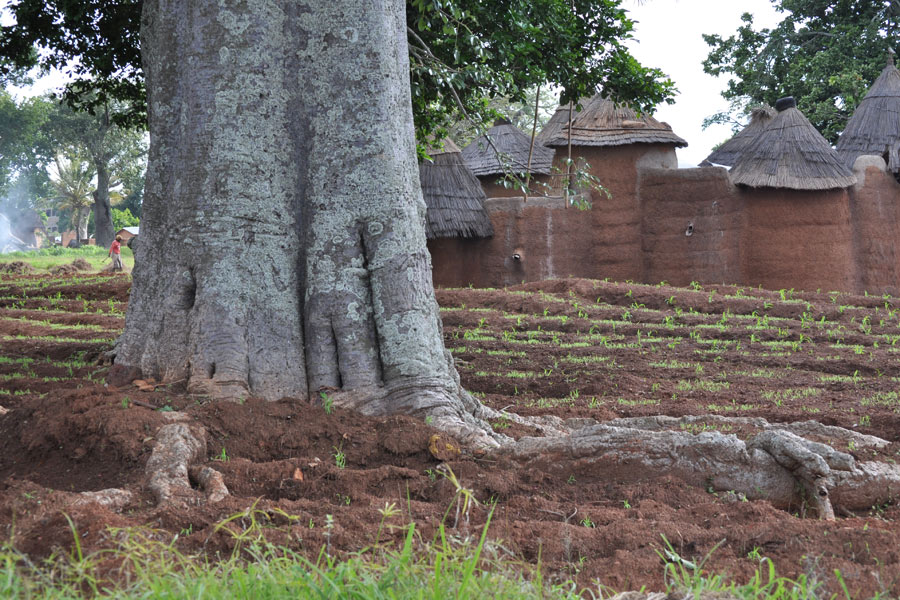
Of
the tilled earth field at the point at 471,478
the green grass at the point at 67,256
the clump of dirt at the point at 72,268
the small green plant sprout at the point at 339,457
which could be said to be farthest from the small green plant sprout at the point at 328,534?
the green grass at the point at 67,256

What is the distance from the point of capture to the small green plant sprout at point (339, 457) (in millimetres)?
4062

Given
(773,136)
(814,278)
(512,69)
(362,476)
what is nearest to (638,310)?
(512,69)

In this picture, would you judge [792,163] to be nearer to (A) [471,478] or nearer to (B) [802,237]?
(B) [802,237]

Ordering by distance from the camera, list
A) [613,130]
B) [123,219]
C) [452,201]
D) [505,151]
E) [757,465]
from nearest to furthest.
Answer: [757,465] < [613,130] < [452,201] < [505,151] < [123,219]

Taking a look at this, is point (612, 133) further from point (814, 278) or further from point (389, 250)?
point (389, 250)

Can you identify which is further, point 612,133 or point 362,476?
point 612,133

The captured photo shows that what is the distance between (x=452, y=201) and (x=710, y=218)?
5.05m

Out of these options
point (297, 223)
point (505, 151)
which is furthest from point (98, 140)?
point (297, 223)

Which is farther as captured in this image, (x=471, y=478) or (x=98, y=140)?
(x=98, y=140)

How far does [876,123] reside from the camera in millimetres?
19094

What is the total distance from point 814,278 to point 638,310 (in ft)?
18.5

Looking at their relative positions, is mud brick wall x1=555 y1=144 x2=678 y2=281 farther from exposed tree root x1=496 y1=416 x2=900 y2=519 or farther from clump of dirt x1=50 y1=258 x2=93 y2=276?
clump of dirt x1=50 y1=258 x2=93 y2=276

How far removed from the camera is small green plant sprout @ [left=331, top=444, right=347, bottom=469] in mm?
4062

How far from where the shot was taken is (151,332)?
206 inches
